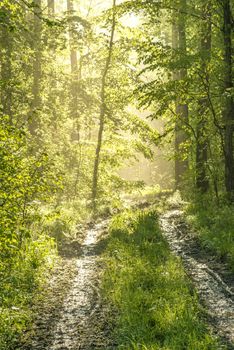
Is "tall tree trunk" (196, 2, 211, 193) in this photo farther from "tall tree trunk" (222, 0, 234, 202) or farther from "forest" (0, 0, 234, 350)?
"tall tree trunk" (222, 0, 234, 202)

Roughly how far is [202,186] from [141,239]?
812 cm

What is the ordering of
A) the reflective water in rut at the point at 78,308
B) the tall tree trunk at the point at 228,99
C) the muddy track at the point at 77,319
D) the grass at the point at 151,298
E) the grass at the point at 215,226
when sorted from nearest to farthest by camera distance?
the grass at the point at 151,298
the muddy track at the point at 77,319
the reflective water in rut at the point at 78,308
the grass at the point at 215,226
the tall tree trunk at the point at 228,99

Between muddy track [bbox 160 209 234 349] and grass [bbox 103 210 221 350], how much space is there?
0.92 feet

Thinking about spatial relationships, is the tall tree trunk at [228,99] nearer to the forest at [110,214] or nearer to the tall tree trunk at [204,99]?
the forest at [110,214]

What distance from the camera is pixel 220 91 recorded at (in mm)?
16469

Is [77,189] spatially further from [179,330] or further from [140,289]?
[179,330]

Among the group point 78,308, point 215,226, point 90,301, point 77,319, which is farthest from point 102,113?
point 77,319

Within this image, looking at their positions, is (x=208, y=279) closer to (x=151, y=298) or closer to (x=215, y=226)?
(x=151, y=298)

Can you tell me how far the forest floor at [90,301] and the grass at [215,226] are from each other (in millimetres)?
273

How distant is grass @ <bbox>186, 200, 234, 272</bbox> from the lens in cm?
1171

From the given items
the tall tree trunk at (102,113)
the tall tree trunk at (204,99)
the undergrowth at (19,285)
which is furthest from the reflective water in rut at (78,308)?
the tall tree trunk at (102,113)

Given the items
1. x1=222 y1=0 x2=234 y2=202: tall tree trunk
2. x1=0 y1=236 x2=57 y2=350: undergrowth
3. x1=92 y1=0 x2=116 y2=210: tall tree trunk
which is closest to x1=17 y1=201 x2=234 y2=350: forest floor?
x1=0 y1=236 x2=57 y2=350: undergrowth

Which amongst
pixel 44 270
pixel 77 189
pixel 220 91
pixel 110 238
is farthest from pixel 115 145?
pixel 44 270

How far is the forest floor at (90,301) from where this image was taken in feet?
24.4
